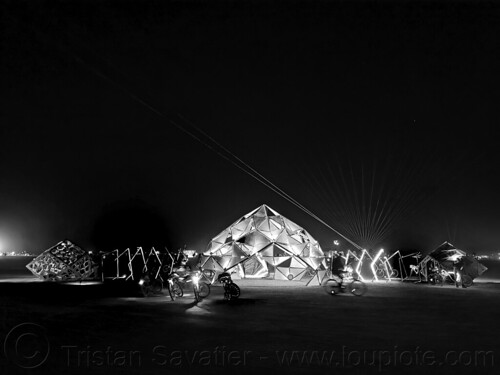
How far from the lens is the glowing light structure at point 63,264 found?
30016 mm

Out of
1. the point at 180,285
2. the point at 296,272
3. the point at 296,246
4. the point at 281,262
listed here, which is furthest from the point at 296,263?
the point at 180,285

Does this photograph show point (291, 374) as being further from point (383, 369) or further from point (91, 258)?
point (91, 258)

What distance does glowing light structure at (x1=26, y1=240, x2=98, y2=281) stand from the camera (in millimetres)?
30016

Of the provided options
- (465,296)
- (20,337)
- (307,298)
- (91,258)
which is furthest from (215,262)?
(20,337)

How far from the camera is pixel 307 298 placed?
18625 mm

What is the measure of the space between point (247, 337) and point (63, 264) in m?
23.5

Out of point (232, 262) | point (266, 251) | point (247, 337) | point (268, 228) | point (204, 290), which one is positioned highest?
point (268, 228)

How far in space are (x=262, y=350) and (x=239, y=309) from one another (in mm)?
6408

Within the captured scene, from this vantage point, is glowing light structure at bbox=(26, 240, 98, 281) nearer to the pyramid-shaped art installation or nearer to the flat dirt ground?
the pyramid-shaped art installation


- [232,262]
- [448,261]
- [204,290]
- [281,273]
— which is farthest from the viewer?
[448,261]

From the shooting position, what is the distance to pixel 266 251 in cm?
3005

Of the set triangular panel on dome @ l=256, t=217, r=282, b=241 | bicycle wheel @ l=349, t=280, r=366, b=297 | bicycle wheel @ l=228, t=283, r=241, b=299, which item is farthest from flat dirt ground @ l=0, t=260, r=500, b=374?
triangular panel on dome @ l=256, t=217, r=282, b=241

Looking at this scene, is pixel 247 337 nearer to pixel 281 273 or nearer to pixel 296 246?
pixel 281 273
